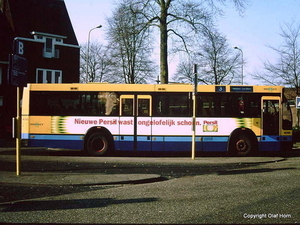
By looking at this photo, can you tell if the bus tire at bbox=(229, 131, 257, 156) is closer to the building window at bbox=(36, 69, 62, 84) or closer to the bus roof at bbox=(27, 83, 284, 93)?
the bus roof at bbox=(27, 83, 284, 93)

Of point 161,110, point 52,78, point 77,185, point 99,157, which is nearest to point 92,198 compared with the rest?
point 77,185

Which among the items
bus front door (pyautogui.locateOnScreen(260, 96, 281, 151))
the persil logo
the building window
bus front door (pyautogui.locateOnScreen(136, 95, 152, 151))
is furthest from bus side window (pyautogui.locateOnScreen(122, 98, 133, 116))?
the building window

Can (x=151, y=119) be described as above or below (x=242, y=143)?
above

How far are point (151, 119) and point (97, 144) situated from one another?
243 cm

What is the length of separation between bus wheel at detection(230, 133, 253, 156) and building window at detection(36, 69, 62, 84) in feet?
85.1

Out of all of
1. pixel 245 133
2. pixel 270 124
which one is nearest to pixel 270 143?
pixel 270 124

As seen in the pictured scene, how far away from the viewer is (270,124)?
14875 millimetres

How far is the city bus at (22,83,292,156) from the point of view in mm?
14727

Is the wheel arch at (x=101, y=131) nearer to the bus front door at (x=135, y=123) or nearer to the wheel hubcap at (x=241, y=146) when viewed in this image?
the bus front door at (x=135, y=123)

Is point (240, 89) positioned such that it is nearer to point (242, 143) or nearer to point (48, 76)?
point (242, 143)

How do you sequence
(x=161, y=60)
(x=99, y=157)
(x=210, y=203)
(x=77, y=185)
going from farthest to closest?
(x=161, y=60)
(x=99, y=157)
(x=77, y=185)
(x=210, y=203)

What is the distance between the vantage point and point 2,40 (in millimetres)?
35219

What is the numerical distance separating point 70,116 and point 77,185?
710 cm

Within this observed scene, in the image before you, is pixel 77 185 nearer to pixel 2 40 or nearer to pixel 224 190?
pixel 224 190
